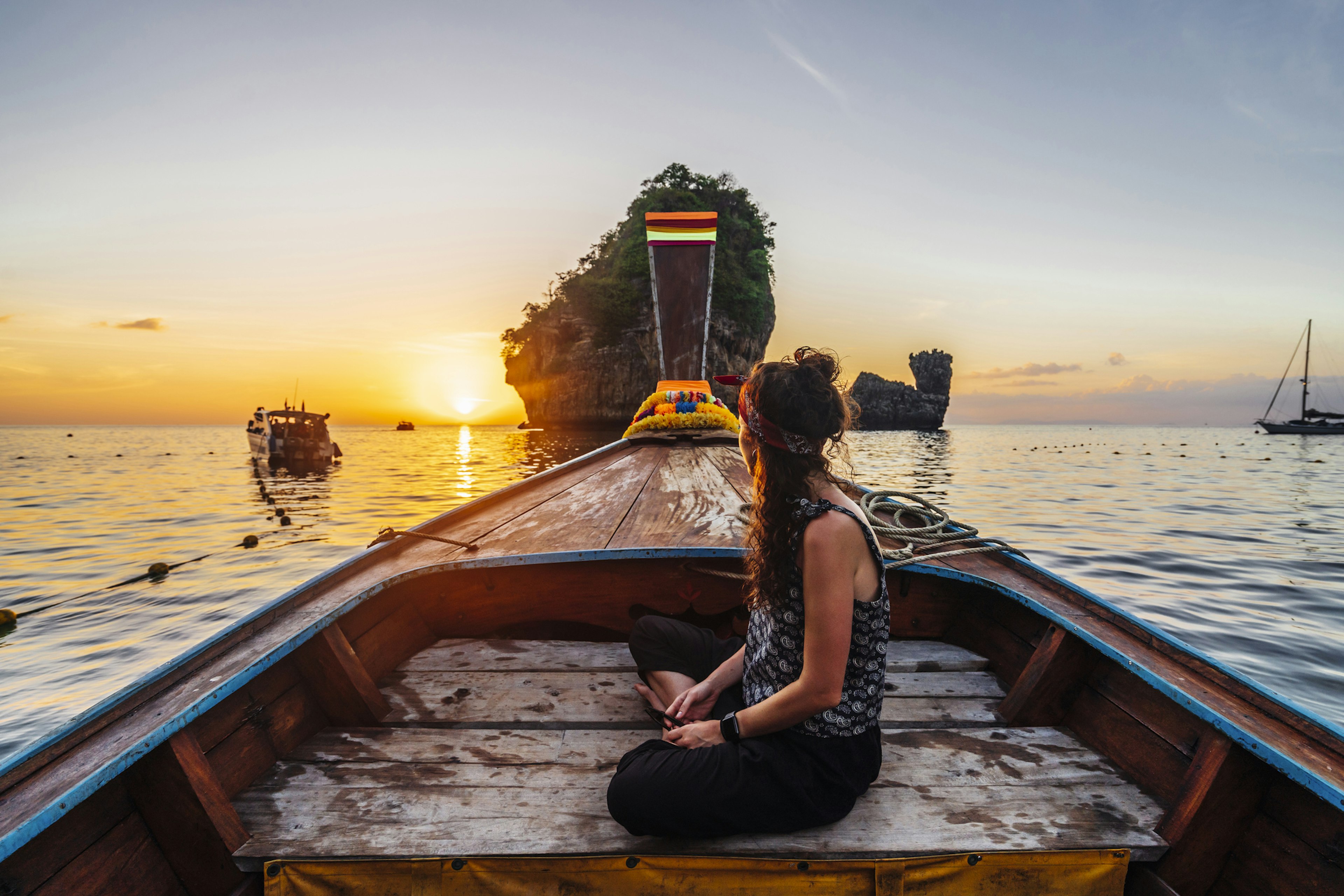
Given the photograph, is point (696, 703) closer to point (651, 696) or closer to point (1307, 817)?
point (651, 696)

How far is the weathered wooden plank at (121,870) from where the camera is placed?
114cm

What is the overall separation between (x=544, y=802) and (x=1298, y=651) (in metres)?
5.61

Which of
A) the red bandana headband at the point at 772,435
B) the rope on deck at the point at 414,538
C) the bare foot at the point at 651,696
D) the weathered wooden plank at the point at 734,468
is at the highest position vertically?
the red bandana headband at the point at 772,435

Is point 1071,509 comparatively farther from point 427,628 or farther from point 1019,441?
point 1019,441

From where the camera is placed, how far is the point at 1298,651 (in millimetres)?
4254

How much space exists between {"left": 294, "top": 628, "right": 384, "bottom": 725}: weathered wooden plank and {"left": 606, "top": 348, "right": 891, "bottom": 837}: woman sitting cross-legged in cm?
98

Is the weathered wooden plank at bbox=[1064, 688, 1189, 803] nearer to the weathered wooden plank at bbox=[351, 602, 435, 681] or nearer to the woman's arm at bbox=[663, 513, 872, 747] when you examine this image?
the woman's arm at bbox=[663, 513, 872, 747]

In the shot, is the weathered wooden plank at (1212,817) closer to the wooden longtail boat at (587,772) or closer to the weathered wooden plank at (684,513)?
the wooden longtail boat at (587,772)

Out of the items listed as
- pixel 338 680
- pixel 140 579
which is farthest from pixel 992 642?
pixel 140 579

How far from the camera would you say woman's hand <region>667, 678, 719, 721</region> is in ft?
5.50

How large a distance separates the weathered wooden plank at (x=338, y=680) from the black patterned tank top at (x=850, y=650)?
131cm

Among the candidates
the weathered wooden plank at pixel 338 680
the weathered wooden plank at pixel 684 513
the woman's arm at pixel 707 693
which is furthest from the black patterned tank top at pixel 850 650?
the weathered wooden plank at pixel 338 680

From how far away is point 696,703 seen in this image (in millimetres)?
1701

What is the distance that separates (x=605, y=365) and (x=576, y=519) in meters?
39.2
